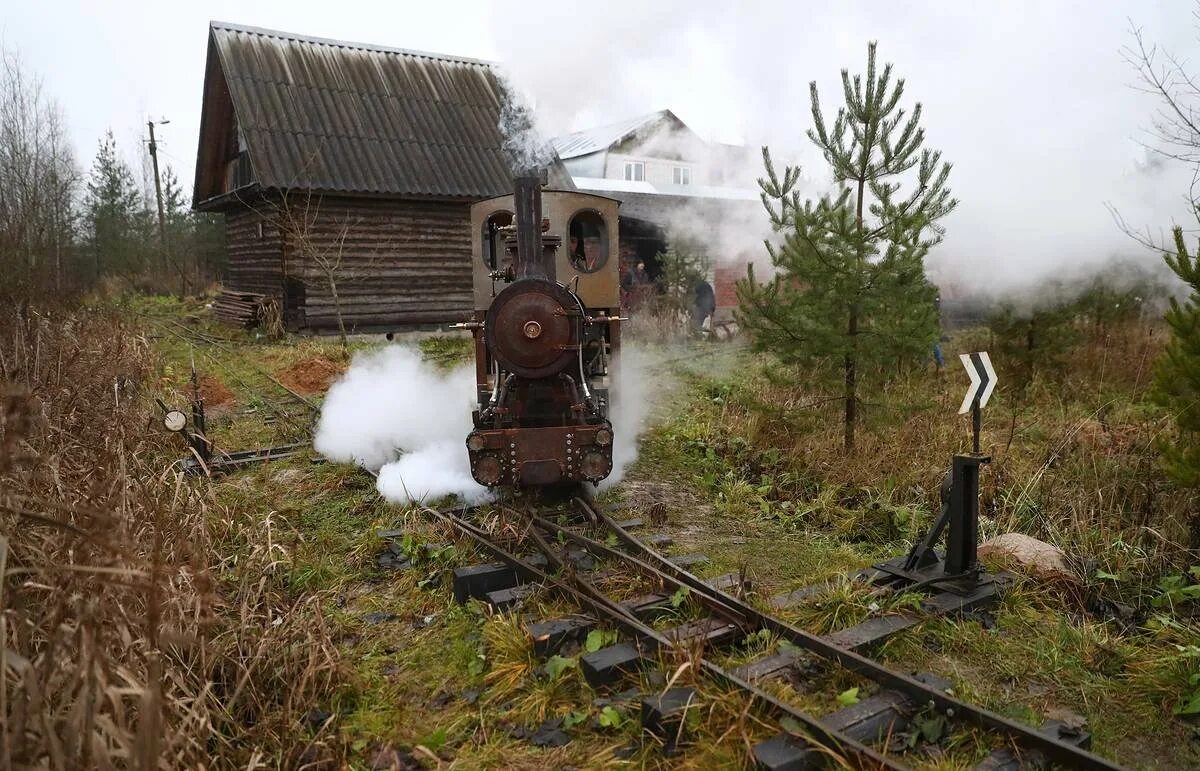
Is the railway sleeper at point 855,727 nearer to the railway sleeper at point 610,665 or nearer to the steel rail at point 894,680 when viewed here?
the steel rail at point 894,680

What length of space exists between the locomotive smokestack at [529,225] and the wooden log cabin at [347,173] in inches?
355

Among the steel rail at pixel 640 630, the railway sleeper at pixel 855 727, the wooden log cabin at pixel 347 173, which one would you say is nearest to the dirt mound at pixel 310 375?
the wooden log cabin at pixel 347 173

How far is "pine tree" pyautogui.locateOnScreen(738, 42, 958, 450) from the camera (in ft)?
22.0

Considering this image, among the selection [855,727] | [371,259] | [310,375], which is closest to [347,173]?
[371,259]

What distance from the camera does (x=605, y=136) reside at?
23.9 m

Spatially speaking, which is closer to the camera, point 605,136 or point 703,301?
point 703,301

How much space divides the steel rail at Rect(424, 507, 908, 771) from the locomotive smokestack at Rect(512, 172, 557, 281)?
6.36 feet

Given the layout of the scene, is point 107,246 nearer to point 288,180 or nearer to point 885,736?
point 288,180

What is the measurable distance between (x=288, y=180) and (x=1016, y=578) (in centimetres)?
1325

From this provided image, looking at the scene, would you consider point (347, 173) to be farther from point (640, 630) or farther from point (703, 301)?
point (640, 630)

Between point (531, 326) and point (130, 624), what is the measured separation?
327 cm

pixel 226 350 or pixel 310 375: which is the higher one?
pixel 226 350

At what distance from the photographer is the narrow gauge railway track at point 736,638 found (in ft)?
9.83

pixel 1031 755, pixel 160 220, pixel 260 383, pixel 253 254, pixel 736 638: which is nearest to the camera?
pixel 1031 755
